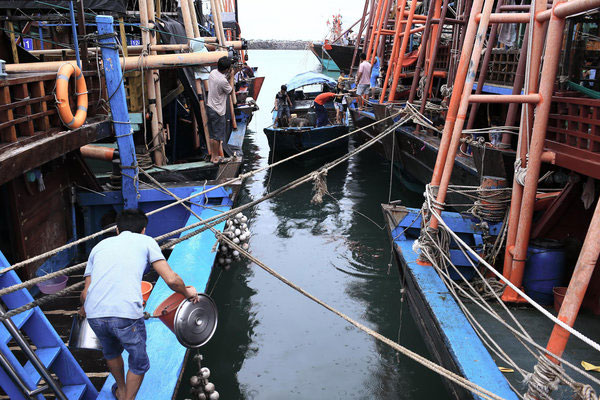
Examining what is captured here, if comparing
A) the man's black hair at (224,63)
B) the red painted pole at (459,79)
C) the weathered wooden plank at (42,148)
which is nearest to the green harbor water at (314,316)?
the red painted pole at (459,79)

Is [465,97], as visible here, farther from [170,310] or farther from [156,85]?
[156,85]

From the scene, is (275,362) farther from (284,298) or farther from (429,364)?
(429,364)

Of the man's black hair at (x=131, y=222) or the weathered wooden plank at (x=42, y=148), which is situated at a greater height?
the weathered wooden plank at (x=42, y=148)

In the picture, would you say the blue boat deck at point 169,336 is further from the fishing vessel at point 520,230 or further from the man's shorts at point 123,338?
the fishing vessel at point 520,230

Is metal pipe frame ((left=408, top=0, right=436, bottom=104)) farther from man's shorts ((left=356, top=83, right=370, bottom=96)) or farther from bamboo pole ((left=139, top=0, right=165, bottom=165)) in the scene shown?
man's shorts ((left=356, top=83, right=370, bottom=96))

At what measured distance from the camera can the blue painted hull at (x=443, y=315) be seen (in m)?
3.64

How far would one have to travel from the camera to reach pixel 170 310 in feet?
11.2

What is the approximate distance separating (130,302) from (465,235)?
159 inches

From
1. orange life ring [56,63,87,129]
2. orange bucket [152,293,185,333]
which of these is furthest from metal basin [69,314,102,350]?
orange life ring [56,63,87,129]

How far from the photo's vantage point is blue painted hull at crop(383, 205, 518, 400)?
3645mm

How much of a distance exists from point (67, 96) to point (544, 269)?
5306 mm

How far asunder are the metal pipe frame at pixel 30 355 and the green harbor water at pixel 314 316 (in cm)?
185

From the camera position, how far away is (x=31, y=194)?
5.78m

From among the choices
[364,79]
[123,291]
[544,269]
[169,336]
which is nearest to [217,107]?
[169,336]
